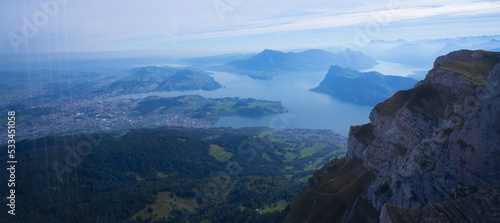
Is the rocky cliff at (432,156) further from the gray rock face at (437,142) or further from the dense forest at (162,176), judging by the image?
the dense forest at (162,176)

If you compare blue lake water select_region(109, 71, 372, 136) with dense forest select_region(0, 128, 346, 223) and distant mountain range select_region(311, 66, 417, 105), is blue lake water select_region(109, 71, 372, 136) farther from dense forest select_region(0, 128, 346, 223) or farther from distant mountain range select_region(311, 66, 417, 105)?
dense forest select_region(0, 128, 346, 223)

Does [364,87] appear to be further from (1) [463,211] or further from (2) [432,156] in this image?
(1) [463,211]

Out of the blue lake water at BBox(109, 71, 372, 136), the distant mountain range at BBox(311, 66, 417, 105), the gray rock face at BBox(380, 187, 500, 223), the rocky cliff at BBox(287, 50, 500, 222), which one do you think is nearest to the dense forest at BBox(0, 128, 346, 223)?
the rocky cliff at BBox(287, 50, 500, 222)
